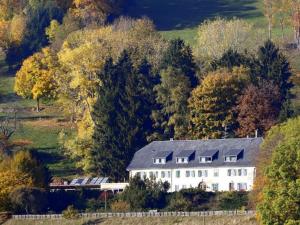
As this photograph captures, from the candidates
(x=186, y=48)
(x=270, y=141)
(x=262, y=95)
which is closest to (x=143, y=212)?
(x=270, y=141)

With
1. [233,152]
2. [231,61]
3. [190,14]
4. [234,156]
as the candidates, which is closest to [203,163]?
[233,152]

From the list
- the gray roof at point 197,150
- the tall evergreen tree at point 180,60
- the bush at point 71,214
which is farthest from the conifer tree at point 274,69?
the bush at point 71,214

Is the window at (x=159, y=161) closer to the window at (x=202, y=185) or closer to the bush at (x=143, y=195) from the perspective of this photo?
the window at (x=202, y=185)

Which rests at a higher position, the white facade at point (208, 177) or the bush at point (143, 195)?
the white facade at point (208, 177)

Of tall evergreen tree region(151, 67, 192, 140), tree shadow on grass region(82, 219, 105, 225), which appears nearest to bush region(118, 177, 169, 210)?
tree shadow on grass region(82, 219, 105, 225)

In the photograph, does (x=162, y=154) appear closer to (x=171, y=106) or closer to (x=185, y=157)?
(x=185, y=157)

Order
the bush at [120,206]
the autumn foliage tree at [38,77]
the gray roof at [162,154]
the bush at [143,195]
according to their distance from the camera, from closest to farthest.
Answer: the bush at [120,206] → the bush at [143,195] → the gray roof at [162,154] → the autumn foliage tree at [38,77]

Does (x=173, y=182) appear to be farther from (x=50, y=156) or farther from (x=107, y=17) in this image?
(x=107, y=17)
